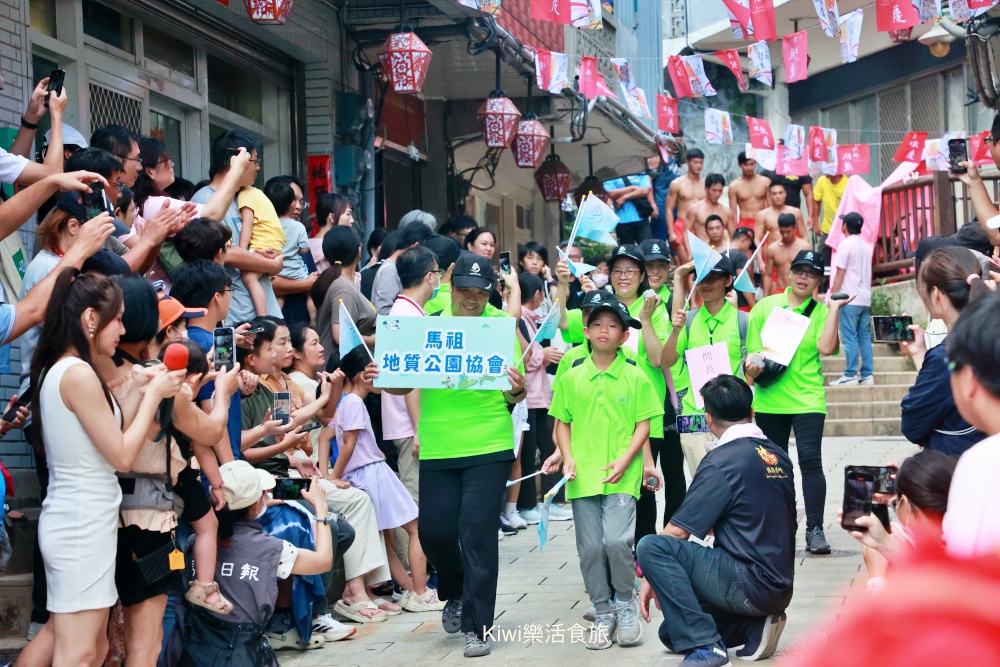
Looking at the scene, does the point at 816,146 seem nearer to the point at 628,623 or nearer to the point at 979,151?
the point at 979,151

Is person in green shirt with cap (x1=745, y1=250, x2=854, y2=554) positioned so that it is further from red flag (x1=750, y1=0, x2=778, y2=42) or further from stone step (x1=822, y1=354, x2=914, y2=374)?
stone step (x1=822, y1=354, x2=914, y2=374)

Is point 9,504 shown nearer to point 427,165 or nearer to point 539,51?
point 539,51

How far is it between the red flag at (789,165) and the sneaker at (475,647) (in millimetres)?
12931

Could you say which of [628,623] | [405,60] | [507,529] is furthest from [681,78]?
[628,623]

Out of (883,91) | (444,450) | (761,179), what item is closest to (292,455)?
(444,450)

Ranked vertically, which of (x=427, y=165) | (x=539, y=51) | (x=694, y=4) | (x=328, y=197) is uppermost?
(x=694, y=4)

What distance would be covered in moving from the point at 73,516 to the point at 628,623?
3.03m

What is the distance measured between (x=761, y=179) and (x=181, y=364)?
534 inches

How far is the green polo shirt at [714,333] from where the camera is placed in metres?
7.84

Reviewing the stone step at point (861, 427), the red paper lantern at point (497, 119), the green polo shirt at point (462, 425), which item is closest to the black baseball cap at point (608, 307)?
the green polo shirt at point (462, 425)

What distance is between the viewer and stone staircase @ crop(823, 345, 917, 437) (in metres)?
14.5

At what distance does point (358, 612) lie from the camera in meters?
6.91

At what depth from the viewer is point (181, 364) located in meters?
4.56

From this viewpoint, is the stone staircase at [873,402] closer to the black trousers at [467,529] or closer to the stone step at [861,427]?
the stone step at [861,427]
